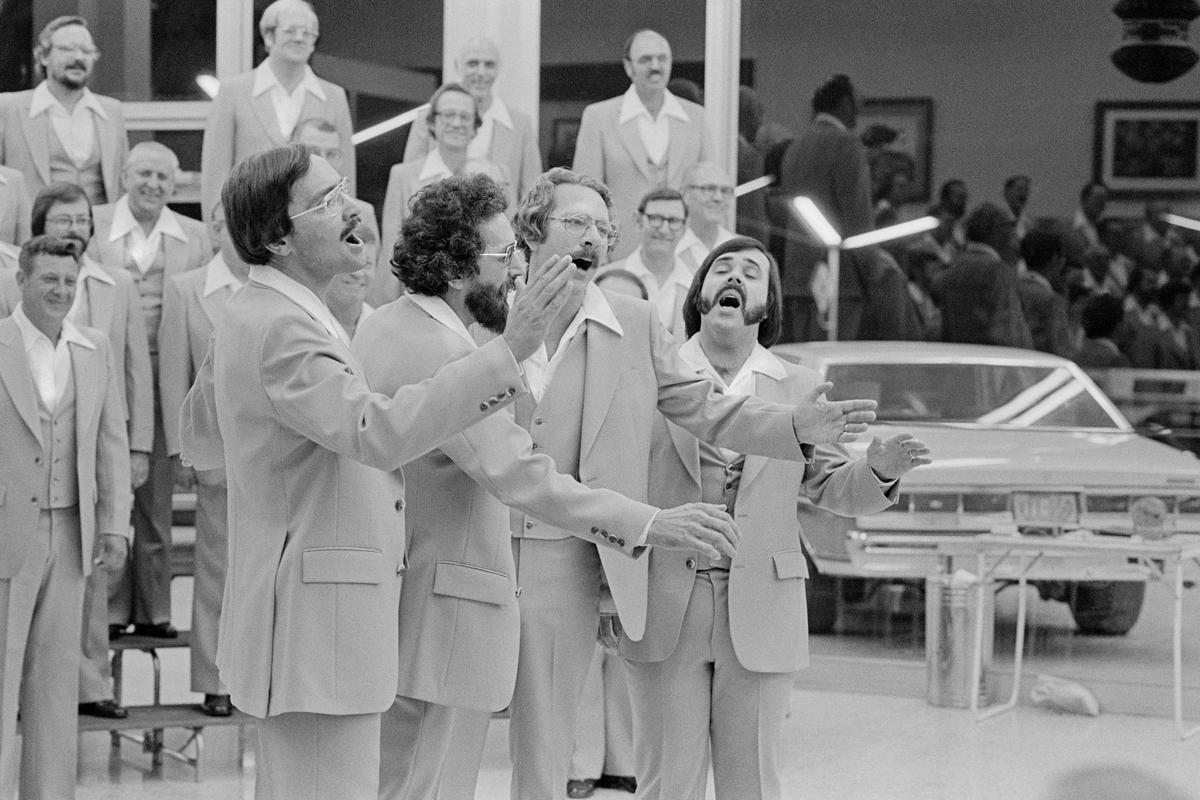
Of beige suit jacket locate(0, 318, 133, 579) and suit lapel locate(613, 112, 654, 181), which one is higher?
suit lapel locate(613, 112, 654, 181)

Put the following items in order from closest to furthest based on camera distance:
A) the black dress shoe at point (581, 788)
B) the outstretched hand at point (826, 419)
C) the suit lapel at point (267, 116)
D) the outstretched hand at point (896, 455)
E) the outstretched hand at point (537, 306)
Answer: the outstretched hand at point (537, 306), the outstretched hand at point (826, 419), the outstretched hand at point (896, 455), the black dress shoe at point (581, 788), the suit lapel at point (267, 116)

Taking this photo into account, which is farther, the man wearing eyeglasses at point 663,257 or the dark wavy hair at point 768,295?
the man wearing eyeglasses at point 663,257

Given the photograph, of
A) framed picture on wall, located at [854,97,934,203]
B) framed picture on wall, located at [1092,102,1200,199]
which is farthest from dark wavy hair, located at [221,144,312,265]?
framed picture on wall, located at [1092,102,1200,199]

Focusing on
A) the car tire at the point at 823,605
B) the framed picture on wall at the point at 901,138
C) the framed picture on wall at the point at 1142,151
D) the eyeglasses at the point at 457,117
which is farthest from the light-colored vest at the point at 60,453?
the framed picture on wall at the point at 1142,151

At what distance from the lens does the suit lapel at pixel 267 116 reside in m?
6.86

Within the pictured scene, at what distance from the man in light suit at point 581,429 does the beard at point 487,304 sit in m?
0.27

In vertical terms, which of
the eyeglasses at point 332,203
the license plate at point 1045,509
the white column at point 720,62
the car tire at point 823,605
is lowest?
the car tire at point 823,605

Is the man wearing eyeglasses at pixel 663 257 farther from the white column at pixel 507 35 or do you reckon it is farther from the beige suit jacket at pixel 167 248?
the white column at pixel 507 35

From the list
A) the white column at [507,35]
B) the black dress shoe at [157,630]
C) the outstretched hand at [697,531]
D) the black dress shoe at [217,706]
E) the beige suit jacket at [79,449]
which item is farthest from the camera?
the white column at [507,35]

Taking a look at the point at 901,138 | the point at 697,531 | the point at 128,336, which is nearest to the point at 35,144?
the point at 128,336

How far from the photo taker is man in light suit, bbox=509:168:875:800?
3539mm

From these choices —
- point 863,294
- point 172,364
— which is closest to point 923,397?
point 863,294

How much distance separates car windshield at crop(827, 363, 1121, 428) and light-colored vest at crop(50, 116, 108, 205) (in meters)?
3.27

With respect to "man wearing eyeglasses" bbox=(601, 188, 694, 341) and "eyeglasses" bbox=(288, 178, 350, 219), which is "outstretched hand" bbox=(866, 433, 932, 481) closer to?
"eyeglasses" bbox=(288, 178, 350, 219)
